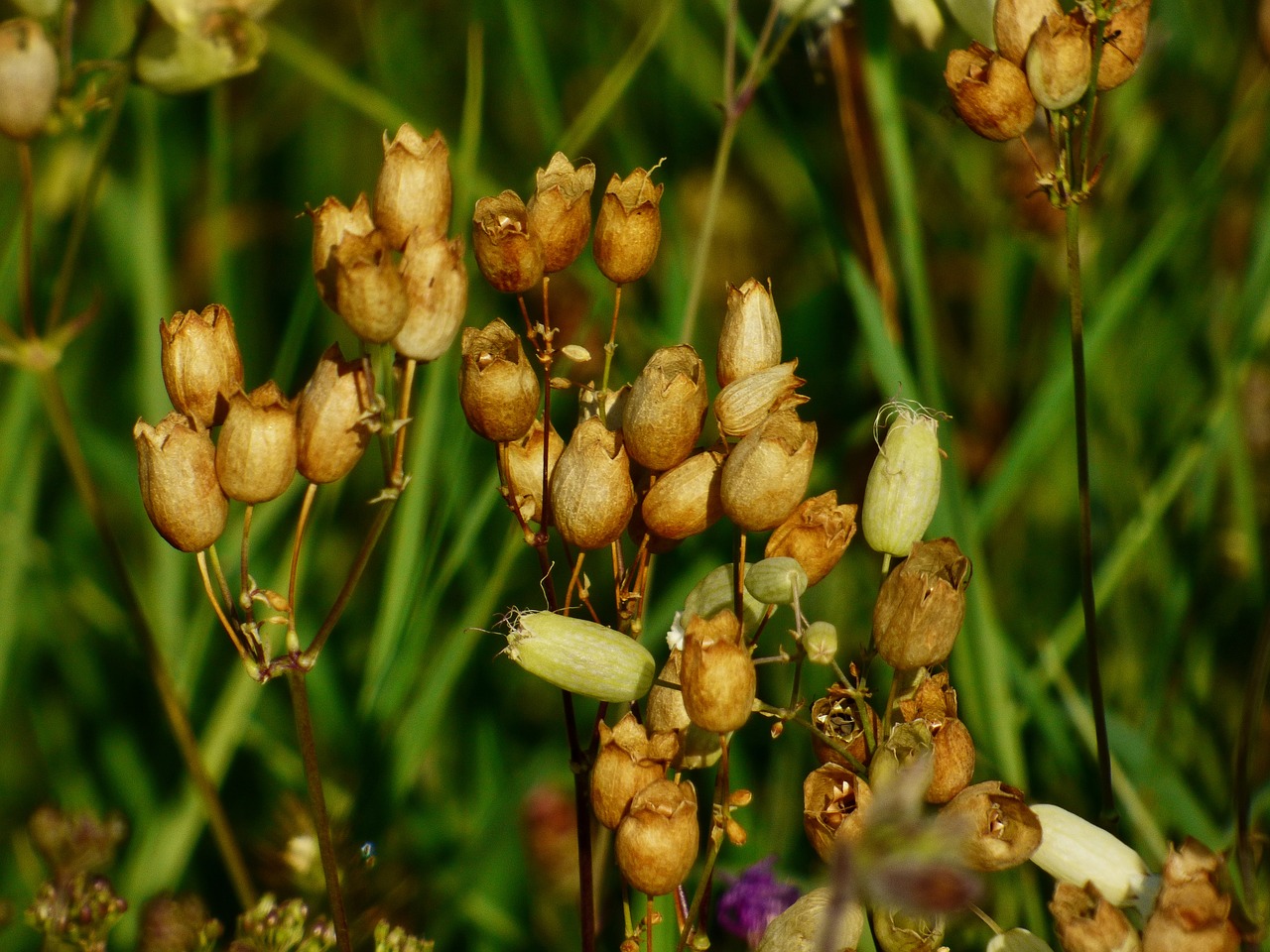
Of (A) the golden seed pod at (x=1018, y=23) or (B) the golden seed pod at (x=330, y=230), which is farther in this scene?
(A) the golden seed pod at (x=1018, y=23)

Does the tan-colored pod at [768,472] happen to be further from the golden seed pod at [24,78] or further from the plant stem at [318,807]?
the golden seed pod at [24,78]

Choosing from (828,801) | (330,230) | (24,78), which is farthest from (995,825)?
(24,78)

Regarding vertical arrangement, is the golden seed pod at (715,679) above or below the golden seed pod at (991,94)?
below

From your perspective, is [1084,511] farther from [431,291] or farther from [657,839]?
[431,291]

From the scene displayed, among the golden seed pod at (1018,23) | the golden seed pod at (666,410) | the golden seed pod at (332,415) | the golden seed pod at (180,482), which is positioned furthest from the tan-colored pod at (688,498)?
the golden seed pod at (1018,23)

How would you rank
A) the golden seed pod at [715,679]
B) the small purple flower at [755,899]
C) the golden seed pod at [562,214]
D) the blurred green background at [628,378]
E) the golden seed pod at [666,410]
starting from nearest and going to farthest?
the golden seed pod at [715,679] < the golden seed pod at [666,410] < the golden seed pod at [562,214] < the small purple flower at [755,899] < the blurred green background at [628,378]

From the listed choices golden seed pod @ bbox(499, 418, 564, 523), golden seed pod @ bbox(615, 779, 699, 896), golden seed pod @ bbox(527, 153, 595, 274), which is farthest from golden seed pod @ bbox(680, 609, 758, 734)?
golden seed pod @ bbox(527, 153, 595, 274)
